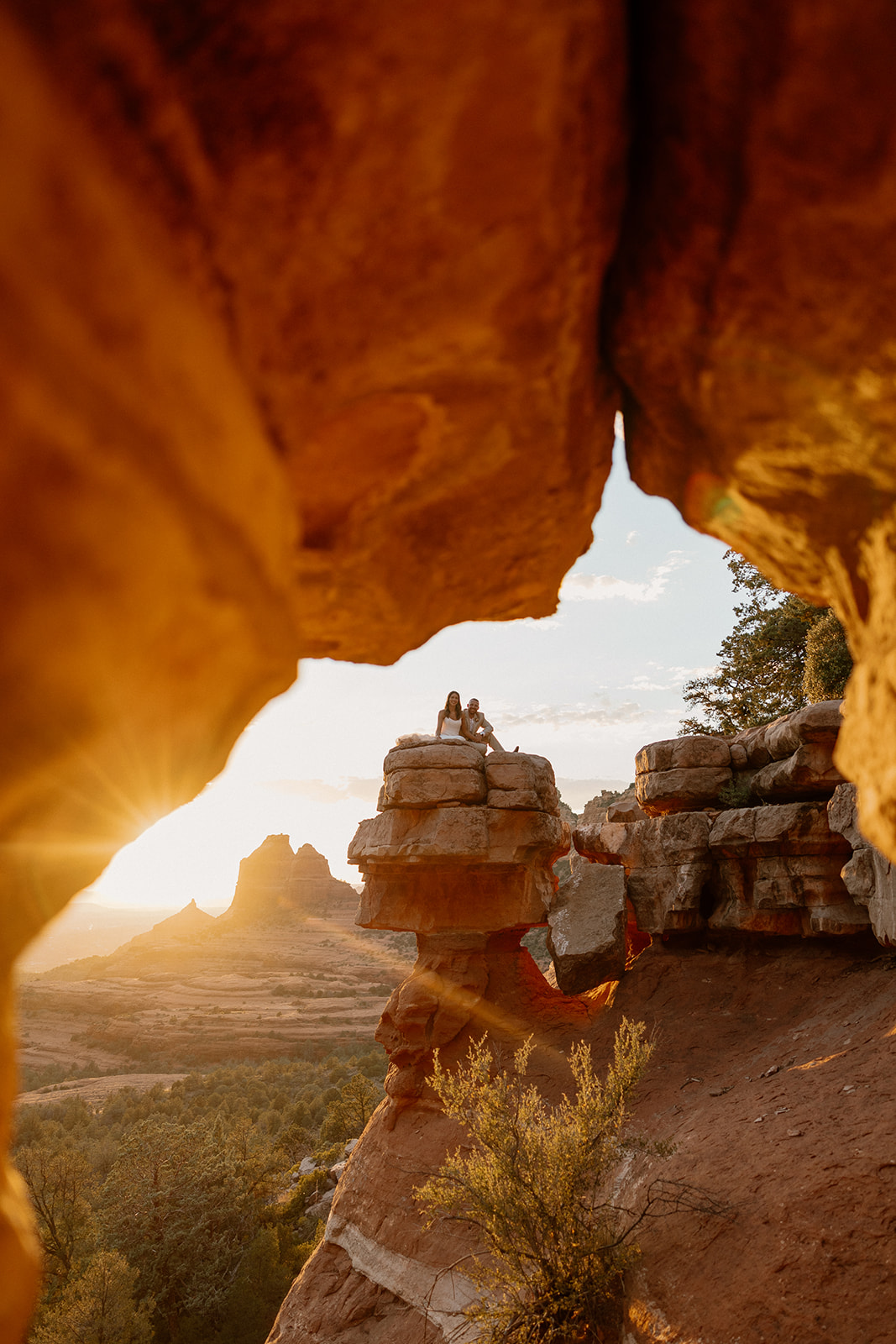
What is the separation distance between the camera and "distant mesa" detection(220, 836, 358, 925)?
73.0 m

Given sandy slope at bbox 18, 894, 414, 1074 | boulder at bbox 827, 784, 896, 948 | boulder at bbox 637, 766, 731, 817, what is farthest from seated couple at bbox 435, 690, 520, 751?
sandy slope at bbox 18, 894, 414, 1074

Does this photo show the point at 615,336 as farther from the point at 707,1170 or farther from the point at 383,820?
the point at 383,820

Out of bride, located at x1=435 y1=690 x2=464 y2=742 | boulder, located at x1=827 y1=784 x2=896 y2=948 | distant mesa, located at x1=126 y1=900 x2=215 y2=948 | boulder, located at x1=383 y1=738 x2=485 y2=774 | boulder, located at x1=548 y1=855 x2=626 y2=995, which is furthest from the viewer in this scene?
distant mesa, located at x1=126 y1=900 x2=215 y2=948

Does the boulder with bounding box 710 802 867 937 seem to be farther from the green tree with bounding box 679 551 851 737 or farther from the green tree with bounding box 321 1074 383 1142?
the green tree with bounding box 321 1074 383 1142

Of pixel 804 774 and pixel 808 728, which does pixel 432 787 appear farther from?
pixel 808 728

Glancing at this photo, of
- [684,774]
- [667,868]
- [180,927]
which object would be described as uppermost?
[684,774]

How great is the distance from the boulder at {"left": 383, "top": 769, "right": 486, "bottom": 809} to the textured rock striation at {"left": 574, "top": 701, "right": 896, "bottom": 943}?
3255 mm

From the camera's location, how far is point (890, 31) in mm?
1275

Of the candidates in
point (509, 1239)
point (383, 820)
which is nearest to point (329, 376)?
point (509, 1239)

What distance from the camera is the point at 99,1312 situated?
41.3 feet

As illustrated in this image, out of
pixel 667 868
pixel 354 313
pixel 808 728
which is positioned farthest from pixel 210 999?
pixel 354 313

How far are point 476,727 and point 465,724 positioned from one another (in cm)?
36

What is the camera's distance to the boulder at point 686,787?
12.3 metres

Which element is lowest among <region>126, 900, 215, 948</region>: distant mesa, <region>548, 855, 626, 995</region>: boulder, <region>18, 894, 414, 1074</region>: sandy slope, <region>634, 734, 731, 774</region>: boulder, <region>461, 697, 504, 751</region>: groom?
<region>18, 894, 414, 1074</region>: sandy slope
